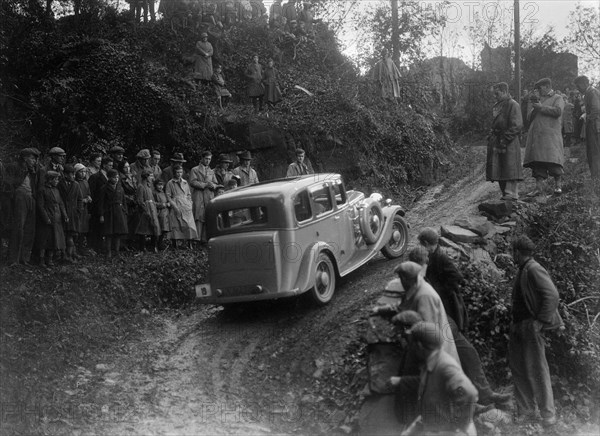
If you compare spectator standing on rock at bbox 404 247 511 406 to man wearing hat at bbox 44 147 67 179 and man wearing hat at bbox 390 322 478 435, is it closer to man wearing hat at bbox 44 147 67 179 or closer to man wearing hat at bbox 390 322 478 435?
man wearing hat at bbox 390 322 478 435

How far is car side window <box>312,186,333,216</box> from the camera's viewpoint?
996 cm

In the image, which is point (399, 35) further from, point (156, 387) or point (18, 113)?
point (156, 387)

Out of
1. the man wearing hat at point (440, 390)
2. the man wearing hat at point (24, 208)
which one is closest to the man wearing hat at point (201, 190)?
the man wearing hat at point (24, 208)

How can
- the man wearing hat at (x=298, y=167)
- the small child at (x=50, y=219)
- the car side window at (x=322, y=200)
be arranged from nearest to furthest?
the car side window at (x=322, y=200) → the small child at (x=50, y=219) → the man wearing hat at (x=298, y=167)

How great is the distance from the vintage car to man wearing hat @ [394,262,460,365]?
9.23 feet

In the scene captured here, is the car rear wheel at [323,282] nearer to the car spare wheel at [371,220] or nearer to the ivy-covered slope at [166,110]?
the car spare wheel at [371,220]

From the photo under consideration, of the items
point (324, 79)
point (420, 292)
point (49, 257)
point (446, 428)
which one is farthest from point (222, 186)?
point (324, 79)

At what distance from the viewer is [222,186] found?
13.4 m

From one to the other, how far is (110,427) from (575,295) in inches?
286

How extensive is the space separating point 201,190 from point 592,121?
8357 mm

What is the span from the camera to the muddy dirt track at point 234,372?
718 cm

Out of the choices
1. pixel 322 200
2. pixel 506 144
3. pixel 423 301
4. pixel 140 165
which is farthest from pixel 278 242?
pixel 506 144

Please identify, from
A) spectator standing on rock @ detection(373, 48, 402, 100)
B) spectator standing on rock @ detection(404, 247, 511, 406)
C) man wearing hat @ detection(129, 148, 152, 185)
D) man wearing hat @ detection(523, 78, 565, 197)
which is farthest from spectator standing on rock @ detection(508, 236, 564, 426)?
spectator standing on rock @ detection(373, 48, 402, 100)

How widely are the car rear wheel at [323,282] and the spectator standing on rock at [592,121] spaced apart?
6.85m
